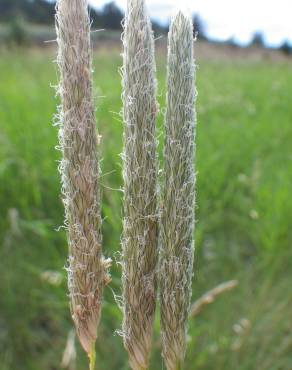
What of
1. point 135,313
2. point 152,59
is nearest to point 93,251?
point 135,313

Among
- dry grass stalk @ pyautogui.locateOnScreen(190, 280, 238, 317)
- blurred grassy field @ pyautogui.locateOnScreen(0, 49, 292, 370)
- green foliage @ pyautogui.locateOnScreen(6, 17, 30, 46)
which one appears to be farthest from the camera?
green foliage @ pyautogui.locateOnScreen(6, 17, 30, 46)

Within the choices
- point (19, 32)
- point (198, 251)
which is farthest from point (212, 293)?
point (19, 32)

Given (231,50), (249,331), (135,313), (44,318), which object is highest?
(135,313)

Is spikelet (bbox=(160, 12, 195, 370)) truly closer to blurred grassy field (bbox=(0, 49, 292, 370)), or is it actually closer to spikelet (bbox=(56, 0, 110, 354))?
spikelet (bbox=(56, 0, 110, 354))

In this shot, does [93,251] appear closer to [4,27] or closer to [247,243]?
[247,243]

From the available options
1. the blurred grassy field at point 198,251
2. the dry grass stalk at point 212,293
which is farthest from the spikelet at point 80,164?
the blurred grassy field at point 198,251

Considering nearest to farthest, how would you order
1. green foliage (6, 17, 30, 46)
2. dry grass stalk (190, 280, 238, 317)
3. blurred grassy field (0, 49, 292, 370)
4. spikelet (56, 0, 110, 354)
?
spikelet (56, 0, 110, 354) < dry grass stalk (190, 280, 238, 317) < blurred grassy field (0, 49, 292, 370) < green foliage (6, 17, 30, 46)

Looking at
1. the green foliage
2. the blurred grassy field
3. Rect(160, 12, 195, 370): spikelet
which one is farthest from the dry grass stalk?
the green foliage
